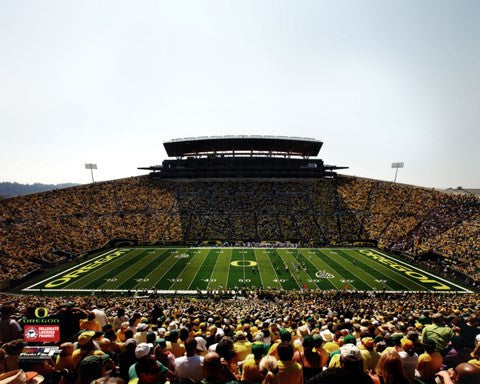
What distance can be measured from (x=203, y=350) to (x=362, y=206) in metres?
49.6

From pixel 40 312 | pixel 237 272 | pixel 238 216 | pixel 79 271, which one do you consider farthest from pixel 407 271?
pixel 79 271

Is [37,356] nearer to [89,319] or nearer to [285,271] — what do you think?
[89,319]

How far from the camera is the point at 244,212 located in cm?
4881

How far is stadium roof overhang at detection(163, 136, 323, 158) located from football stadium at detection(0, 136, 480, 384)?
33 cm

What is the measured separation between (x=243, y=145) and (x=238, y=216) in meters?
16.9

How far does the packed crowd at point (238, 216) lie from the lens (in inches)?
1388

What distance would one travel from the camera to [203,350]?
6.16 metres

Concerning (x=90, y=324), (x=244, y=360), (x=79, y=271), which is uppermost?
(x=244, y=360)

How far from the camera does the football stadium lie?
490 centimetres

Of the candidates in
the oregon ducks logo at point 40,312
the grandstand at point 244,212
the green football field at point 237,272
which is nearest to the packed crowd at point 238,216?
the grandstand at point 244,212

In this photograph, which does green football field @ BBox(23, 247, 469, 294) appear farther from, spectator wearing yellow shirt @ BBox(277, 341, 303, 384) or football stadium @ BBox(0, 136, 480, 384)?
spectator wearing yellow shirt @ BBox(277, 341, 303, 384)

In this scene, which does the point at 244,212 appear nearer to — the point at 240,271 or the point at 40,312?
the point at 240,271

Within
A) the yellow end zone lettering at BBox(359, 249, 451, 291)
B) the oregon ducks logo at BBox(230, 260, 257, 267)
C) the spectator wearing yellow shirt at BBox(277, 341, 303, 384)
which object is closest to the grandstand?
the yellow end zone lettering at BBox(359, 249, 451, 291)

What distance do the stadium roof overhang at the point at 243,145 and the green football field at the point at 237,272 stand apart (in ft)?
85.2
